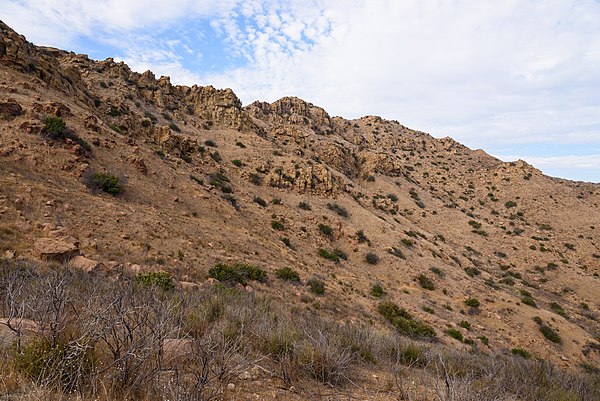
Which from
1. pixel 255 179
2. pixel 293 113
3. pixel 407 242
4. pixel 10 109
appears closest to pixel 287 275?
pixel 255 179

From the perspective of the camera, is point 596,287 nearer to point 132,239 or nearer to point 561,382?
point 561,382

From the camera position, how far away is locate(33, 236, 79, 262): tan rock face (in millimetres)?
8445

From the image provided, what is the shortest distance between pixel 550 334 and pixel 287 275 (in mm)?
15497

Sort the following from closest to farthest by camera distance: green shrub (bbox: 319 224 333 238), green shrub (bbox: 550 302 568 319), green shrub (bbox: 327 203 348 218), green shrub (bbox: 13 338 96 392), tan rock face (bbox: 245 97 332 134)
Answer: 1. green shrub (bbox: 13 338 96 392)
2. green shrub (bbox: 550 302 568 319)
3. green shrub (bbox: 319 224 333 238)
4. green shrub (bbox: 327 203 348 218)
5. tan rock face (bbox: 245 97 332 134)

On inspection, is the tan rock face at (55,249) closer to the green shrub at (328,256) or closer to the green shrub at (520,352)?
the green shrub at (328,256)

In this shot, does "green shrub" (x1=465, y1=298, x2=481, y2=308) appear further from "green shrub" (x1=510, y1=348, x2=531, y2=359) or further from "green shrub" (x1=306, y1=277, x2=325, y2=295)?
"green shrub" (x1=306, y1=277, x2=325, y2=295)

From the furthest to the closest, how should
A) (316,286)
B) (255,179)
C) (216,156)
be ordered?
1. (216,156)
2. (255,179)
3. (316,286)

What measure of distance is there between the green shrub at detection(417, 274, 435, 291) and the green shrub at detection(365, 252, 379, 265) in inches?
121

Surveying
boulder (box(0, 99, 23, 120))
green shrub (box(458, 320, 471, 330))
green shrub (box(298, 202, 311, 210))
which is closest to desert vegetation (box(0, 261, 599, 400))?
boulder (box(0, 99, 23, 120))

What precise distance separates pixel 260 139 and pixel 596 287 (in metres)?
34.9

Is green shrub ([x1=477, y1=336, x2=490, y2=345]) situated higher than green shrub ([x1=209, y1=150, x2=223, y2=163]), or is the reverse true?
green shrub ([x1=209, y1=150, x2=223, y2=163])

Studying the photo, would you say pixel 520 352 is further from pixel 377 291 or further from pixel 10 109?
pixel 10 109

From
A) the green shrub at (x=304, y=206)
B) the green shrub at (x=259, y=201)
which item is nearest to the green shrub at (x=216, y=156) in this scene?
the green shrub at (x=259, y=201)

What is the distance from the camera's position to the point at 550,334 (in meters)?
17.3
